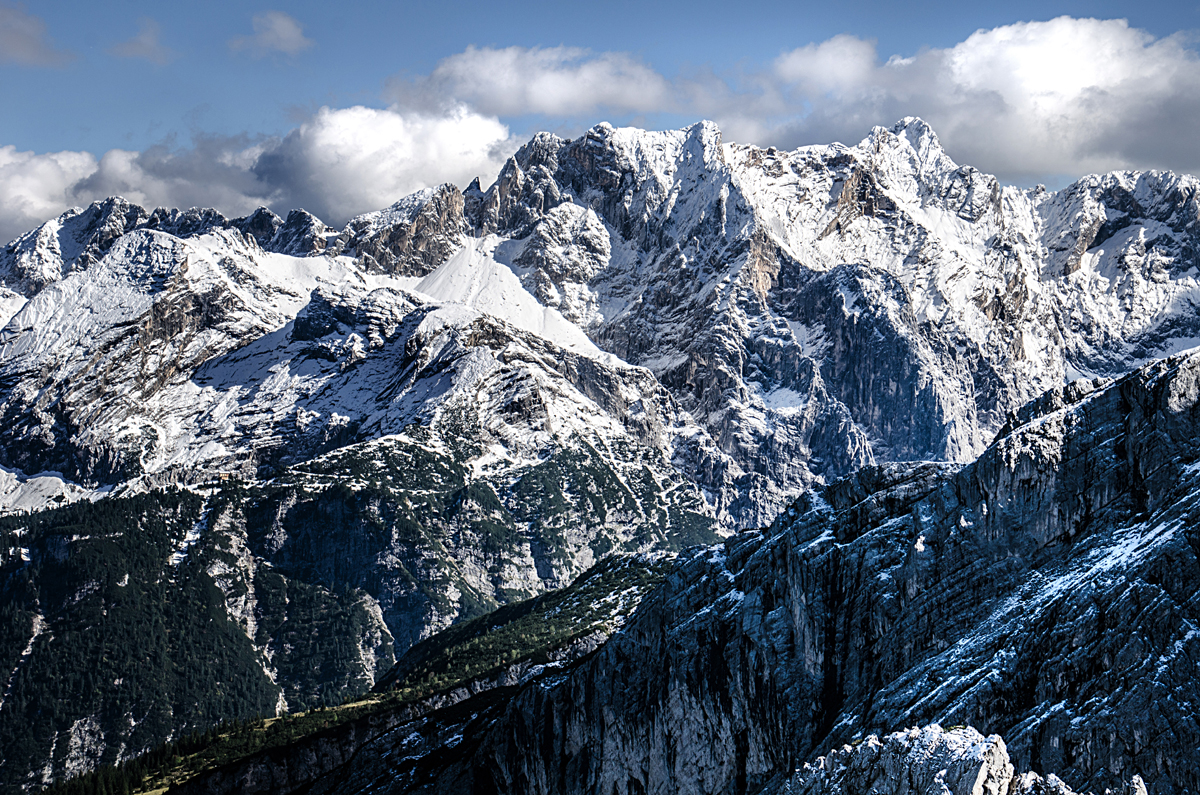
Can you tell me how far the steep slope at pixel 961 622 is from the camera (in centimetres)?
8794

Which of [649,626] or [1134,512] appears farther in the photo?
[649,626]

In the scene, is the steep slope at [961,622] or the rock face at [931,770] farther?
the steep slope at [961,622]

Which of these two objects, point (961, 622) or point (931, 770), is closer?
point (931, 770)

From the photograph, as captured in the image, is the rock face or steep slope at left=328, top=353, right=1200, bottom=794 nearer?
the rock face

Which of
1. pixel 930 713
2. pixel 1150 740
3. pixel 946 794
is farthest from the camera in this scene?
pixel 930 713

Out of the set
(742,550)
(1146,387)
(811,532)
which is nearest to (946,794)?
(1146,387)

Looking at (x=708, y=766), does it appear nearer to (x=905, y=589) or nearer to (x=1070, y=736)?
(x=905, y=589)

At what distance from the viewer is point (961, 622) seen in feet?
361

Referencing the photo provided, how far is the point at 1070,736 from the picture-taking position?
3418 inches

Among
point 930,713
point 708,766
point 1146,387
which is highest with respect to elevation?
point 1146,387

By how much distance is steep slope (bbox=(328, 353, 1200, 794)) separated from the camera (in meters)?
87.9

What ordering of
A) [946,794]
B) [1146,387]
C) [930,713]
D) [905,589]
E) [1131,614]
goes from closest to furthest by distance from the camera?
[946,794], [1131,614], [930,713], [1146,387], [905,589]

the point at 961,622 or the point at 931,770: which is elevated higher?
the point at 961,622

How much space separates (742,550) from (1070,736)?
237 ft
